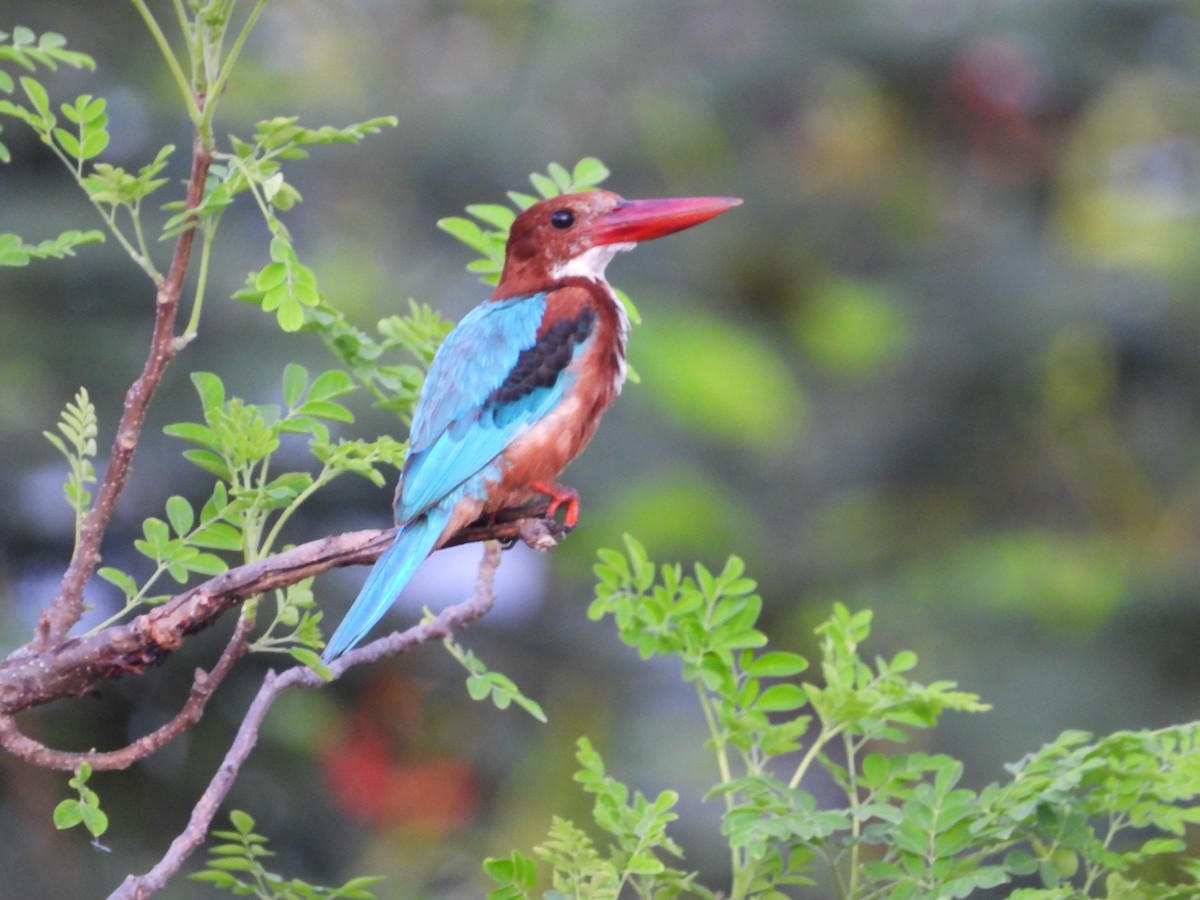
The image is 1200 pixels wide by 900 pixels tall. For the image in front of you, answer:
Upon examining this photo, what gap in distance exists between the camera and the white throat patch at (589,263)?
2986mm

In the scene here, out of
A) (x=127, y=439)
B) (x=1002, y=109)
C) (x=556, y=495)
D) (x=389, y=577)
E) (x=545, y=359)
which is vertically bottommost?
(x=127, y=439)

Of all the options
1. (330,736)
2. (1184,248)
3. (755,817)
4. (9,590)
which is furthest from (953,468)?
(755,817)

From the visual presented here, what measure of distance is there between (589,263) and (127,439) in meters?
1.58

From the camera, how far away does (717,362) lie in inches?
210

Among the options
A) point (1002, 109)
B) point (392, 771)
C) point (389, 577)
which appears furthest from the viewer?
point (1002, 109)

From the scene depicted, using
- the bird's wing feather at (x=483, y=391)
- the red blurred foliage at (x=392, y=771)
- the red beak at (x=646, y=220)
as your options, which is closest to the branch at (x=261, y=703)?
the bird's wing feather at (x=483, y=391)

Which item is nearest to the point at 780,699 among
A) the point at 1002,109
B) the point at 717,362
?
the point at 717,362

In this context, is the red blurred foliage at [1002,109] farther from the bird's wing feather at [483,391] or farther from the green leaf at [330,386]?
the green leaf at [330,386]

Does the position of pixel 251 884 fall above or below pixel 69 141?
below

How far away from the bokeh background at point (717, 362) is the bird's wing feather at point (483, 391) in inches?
59.2

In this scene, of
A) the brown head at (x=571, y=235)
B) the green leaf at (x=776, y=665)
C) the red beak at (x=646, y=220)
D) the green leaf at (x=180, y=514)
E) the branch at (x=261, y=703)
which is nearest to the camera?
the branch at (x=261, y=703)

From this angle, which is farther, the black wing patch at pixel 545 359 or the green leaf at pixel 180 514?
the black wing patch at pixel 545 359

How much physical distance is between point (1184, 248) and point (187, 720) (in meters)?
5.48

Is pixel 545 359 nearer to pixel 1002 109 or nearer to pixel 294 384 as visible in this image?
pixel 294 384
